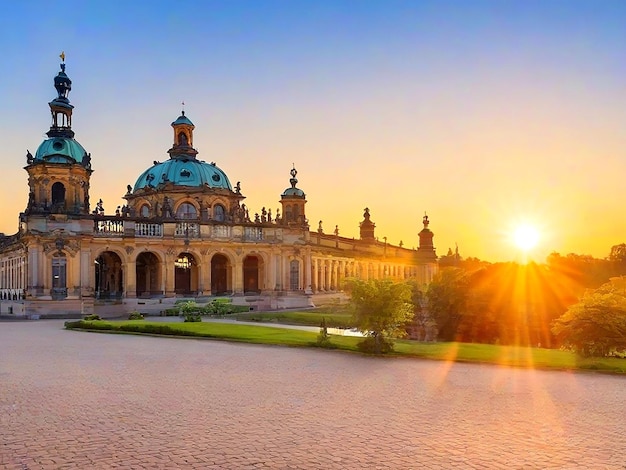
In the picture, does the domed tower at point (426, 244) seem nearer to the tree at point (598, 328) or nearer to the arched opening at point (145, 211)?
the arched opening at point (145, 211)

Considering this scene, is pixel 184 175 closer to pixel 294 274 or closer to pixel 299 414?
pixel 294 274

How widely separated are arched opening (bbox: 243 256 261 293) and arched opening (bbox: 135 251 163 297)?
9.09 meters

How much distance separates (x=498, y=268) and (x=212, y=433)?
2348 inches

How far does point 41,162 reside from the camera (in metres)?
53.4

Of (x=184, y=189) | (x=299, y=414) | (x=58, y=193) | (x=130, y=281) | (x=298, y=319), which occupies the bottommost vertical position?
(x=298, y=319)

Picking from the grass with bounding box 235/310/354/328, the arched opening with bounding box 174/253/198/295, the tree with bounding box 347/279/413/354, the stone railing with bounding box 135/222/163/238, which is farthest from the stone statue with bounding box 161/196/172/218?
the tree with bounding box 347/279/413/354

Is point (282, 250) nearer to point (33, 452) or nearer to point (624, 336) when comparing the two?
point (624, 336)

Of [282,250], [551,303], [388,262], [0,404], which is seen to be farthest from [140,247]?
[388,262]

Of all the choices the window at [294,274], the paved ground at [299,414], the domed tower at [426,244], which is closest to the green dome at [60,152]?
the window at [294,274]

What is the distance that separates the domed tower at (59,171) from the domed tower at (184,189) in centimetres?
960

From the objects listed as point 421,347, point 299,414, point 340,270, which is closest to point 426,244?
point 340,270

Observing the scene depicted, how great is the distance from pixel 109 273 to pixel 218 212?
13041 mm

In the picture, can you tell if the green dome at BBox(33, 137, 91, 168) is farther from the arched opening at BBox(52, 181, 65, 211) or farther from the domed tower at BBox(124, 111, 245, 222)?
the domed tower at BBox(124, 111, 245, 222)

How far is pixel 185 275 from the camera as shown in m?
60.6
